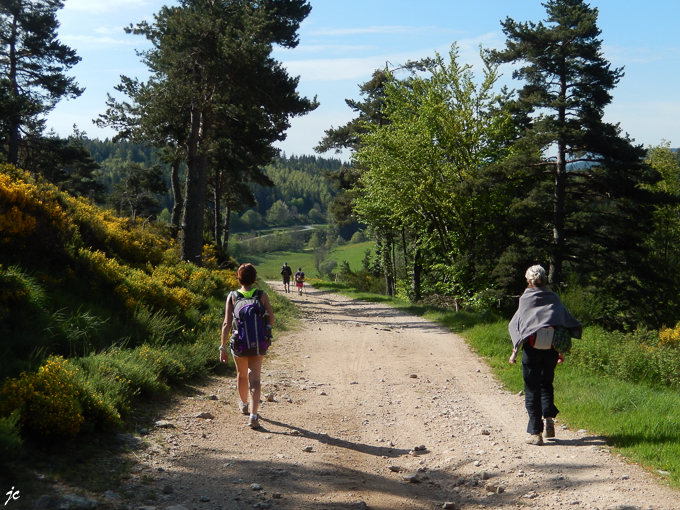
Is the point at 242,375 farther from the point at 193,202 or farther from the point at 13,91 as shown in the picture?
the point at 13,91

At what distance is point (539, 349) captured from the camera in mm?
5875

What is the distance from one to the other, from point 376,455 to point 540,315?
7.83 ft

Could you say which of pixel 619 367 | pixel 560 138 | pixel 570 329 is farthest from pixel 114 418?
pixel 560 138

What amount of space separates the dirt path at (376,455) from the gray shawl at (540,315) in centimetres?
119

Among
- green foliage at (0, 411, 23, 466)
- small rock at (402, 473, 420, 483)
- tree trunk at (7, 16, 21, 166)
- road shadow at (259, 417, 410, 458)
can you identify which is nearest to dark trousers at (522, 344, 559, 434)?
road shadow at (259, 417, 410, 458)

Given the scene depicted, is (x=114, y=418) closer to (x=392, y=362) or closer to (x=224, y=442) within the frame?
(x=224, y=442)

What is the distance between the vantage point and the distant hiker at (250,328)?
6.04m

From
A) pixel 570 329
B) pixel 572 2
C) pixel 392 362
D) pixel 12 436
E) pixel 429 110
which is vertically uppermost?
pixel 572 2

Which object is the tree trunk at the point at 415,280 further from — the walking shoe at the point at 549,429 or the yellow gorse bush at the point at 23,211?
the walking shoe at the point at 549,429

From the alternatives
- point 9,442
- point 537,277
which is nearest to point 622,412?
point 537,277

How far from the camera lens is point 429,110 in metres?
21.1

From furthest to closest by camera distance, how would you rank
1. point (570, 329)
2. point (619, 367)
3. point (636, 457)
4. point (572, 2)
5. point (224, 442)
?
point (572, 2) → point (619, 367) → point (570, 329) → point (224, 442) → point (636, 457)

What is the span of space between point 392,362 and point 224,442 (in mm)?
5524

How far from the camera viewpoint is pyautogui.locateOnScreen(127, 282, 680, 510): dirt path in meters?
4.26
